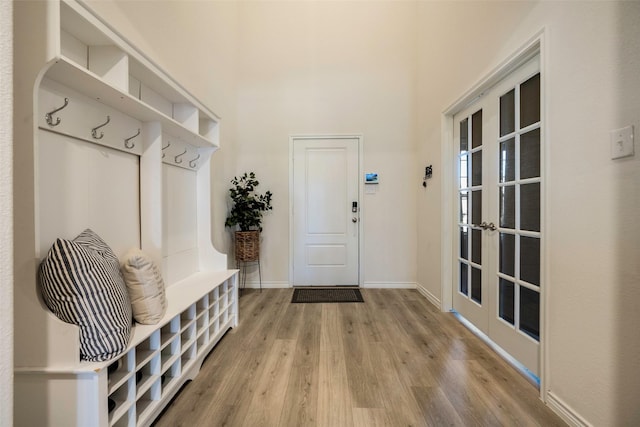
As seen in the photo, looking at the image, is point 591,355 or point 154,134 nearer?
point 591,355

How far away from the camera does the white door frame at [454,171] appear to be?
1367 millimetres

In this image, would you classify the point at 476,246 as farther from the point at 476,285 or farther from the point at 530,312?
the point at 530,312

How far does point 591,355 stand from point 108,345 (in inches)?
78.9

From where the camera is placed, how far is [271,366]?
1673mm

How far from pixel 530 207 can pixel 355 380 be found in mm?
1510

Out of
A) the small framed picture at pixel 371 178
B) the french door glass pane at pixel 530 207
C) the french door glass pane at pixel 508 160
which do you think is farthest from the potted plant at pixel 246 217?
the french door glass pane at pixel 530 207

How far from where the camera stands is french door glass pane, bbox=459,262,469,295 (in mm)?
2328

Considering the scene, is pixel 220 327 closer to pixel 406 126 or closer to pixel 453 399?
pixel 453 399

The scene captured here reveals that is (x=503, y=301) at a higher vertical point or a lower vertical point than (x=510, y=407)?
higher

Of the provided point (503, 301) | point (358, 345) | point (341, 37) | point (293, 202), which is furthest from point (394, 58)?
point (358, 345)

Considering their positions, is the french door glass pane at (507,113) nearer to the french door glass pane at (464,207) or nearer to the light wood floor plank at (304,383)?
the french door glass pane at (464,207)

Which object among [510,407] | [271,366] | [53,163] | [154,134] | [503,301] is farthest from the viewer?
[503,301]

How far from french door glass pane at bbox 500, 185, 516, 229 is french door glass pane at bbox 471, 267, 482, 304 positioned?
0.53 meters

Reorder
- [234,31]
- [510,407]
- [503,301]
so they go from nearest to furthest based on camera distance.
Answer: [510,407], [503,301], [234,31]
